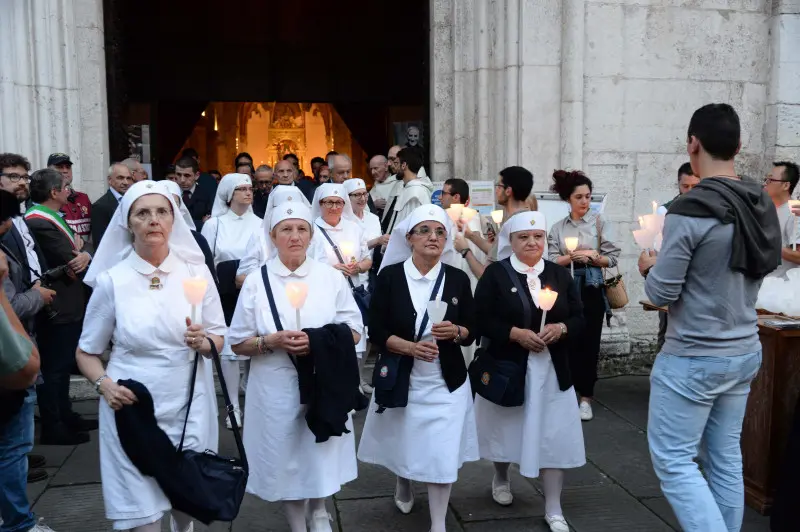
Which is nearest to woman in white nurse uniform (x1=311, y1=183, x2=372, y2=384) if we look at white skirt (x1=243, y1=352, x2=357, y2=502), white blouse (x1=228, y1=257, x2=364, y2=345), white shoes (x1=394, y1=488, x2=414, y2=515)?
white shoes (x1=394, y1=488, x2=414, y2=515)

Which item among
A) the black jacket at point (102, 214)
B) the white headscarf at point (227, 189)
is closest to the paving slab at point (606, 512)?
the white headscarf at point (227, 189)

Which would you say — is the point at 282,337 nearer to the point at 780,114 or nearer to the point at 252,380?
the point at 252,380

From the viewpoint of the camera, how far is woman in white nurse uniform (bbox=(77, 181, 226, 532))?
3496 mm

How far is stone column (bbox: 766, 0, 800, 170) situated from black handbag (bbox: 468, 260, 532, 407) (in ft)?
17.5

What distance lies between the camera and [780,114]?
27.8 feet

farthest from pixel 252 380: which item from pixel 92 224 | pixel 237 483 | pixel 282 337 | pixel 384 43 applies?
pixel 384 43

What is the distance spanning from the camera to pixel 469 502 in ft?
16.4

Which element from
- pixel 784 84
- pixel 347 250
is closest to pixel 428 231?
pixel 347 250

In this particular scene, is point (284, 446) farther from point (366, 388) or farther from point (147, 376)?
point (366, 388)

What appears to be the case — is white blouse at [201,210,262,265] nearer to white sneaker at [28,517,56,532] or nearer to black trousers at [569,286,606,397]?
white sneaker at [28,517,56,532]

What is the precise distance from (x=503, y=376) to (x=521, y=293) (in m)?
0.51

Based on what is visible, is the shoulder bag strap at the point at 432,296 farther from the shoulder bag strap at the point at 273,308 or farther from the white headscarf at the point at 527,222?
the shoulder bag strap at the point at 273,308

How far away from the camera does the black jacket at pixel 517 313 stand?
4.62 m

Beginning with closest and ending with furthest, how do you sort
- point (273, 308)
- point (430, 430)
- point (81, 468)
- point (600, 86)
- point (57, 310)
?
point (273, 308) < point (430, 430) < point (81, 468) < point (57, 310) < point (600, 86)
